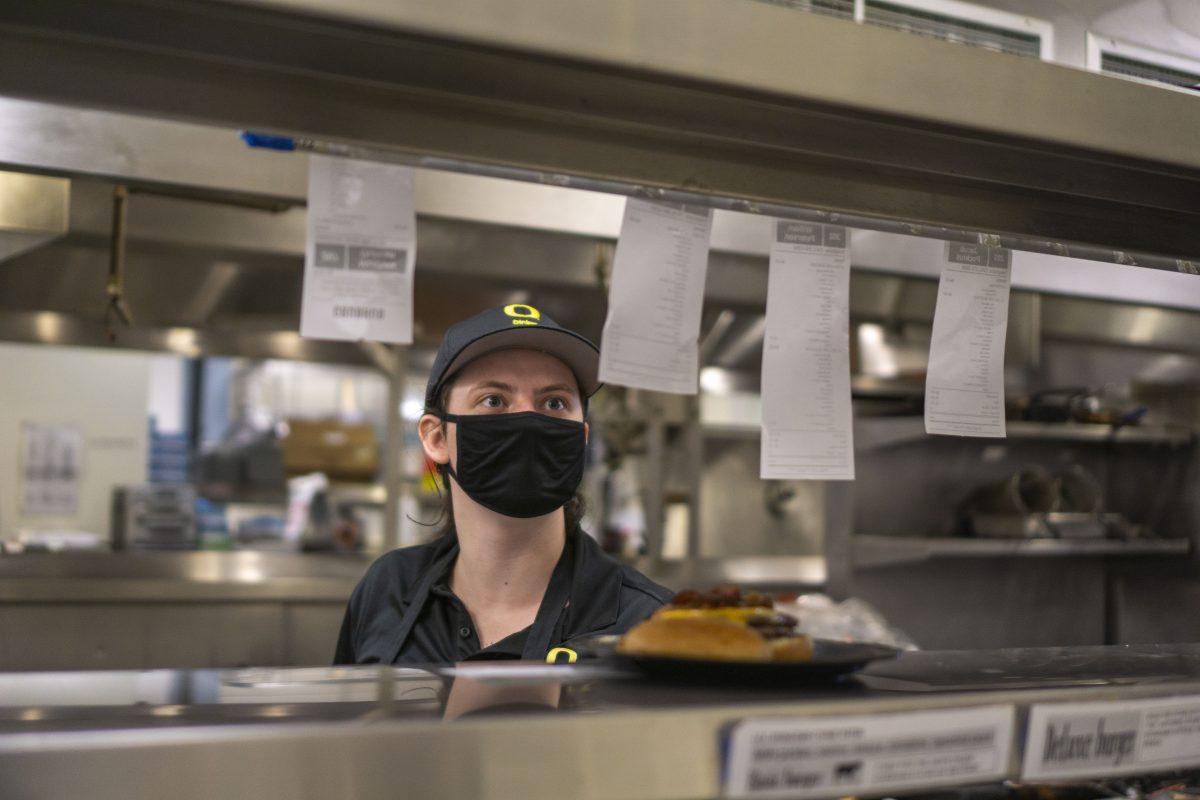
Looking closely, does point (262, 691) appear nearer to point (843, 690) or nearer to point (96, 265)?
point (843, 690)

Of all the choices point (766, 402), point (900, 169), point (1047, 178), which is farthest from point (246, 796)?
point (1047, 178)

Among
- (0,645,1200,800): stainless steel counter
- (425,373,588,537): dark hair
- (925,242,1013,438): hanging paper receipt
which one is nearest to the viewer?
(0,645,1200,800): stainless steel counter

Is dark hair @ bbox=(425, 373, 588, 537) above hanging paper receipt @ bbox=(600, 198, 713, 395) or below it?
below

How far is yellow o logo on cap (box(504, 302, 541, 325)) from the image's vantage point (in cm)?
167

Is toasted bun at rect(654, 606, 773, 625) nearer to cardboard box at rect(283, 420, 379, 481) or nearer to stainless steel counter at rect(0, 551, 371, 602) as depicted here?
stainless steel counter at rect(0, 551, 371, 602)

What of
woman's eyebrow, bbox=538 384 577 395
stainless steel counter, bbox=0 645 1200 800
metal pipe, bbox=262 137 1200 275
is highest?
metal pipe, bbox=262 137 1200 275

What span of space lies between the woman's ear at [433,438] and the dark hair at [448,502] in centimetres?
2

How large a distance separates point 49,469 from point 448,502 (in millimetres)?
6010

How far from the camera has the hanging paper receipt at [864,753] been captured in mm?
799

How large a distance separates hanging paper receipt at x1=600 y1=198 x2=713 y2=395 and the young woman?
0.58 metres

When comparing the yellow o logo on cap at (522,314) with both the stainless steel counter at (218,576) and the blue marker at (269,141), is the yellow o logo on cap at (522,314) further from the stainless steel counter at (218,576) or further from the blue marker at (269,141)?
the stainless steel counter at (218,576)

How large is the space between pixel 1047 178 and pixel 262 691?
958 millimetres

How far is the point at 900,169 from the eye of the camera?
118 centimetres

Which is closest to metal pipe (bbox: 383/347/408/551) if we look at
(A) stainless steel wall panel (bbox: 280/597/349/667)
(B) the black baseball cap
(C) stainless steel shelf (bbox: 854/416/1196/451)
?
(A) stainless steel wall panel (bbox: 280/597/349/667)
